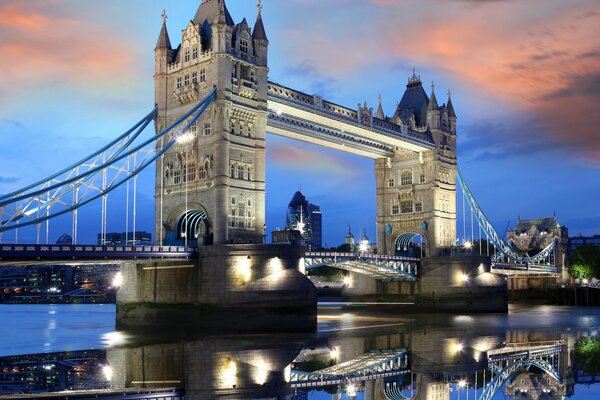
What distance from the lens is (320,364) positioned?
26.3m

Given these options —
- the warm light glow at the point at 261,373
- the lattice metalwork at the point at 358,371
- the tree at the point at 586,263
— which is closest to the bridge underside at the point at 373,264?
the lattice metalwork at the point at 358,371

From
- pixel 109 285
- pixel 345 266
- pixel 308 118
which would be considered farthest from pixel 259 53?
pixel 109 285

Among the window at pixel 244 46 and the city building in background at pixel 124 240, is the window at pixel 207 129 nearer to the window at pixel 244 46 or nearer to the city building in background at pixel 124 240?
the window at pixel 244 46

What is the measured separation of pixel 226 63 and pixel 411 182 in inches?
1300

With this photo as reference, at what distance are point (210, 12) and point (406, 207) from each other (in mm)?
34405

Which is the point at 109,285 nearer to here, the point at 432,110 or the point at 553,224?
the point at 553,224

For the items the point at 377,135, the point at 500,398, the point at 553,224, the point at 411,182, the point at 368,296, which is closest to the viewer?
the point at 500,398

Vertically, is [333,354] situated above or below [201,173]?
below

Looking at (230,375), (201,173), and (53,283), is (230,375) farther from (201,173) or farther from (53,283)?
(53,283)

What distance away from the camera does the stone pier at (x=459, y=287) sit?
69062 mm

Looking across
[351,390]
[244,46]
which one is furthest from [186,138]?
[351,390]

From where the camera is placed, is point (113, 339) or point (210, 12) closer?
point (113, 339)

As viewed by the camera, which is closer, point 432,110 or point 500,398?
point 500,398

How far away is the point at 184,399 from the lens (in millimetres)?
19266
